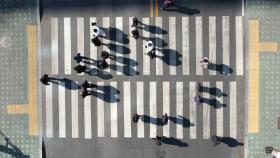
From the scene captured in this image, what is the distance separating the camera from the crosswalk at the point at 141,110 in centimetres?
2400

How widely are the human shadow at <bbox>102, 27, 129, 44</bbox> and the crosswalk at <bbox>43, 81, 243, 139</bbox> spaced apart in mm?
2646

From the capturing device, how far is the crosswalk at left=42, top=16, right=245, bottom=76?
23.8 metres

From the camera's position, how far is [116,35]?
2422cm

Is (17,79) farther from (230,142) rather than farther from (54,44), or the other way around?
(230,142)

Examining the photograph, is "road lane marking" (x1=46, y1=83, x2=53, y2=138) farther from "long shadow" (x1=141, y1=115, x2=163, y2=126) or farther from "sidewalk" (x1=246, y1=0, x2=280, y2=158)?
"sidewalk" (x1=246, y1=0, x2=280, y2=158)

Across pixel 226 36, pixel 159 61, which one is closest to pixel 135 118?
pixel 159 61

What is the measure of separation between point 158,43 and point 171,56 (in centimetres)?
115

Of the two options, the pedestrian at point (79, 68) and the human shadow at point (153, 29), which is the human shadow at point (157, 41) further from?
the pedestrian at point (79, 68)

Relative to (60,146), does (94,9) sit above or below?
above

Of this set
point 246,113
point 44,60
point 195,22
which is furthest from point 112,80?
point 246,113

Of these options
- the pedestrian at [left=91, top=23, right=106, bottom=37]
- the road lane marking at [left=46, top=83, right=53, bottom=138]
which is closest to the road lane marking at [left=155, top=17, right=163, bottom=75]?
the pedestrian at [left=91, top=23, right=106, bottom=37]

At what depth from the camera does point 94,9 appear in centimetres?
2420

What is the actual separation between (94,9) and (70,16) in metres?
1.60

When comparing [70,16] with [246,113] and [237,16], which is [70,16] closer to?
[237,16]
